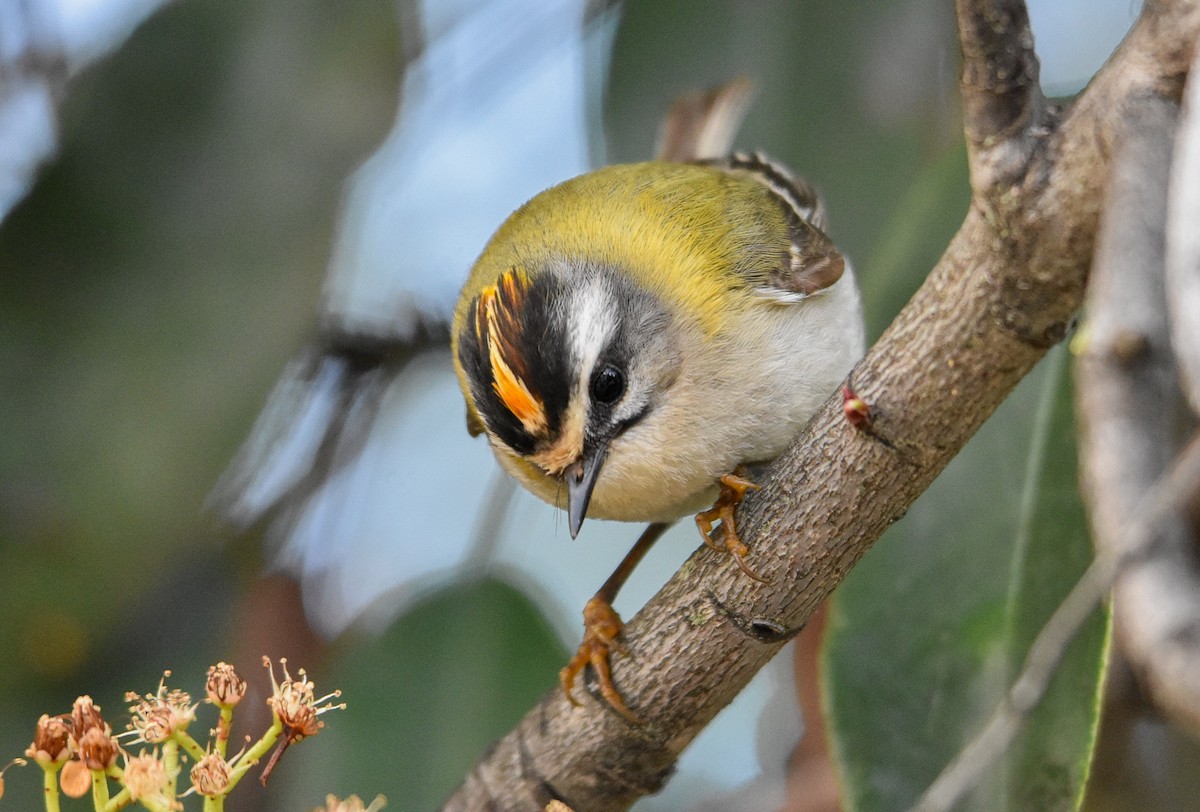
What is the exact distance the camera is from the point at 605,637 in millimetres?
1510

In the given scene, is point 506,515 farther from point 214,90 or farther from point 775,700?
point 214,90

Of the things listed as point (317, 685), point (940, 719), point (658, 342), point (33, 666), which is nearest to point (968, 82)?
point (658, 342)

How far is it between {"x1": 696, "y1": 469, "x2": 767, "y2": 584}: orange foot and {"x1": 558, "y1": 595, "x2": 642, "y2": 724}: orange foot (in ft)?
0.60

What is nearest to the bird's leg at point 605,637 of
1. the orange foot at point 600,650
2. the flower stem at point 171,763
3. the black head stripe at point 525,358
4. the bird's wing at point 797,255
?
the orange foot at point 600,650

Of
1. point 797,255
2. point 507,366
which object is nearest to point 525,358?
point 507,366

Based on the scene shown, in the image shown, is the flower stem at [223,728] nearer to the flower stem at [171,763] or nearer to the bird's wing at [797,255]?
the flower stem at [171,763]

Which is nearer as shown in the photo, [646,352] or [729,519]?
[729,519]

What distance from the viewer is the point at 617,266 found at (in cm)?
165

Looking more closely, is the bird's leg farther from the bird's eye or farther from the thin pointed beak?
the bird's eye

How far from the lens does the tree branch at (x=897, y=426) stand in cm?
91

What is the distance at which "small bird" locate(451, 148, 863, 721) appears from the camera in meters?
1.46

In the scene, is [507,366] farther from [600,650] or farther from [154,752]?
[154,752]

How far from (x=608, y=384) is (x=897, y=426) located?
1.51 feet

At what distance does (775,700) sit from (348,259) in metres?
1.36
